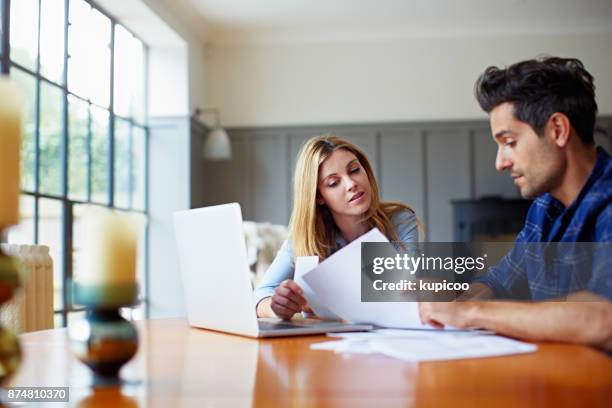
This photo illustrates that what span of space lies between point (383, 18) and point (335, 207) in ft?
15.2

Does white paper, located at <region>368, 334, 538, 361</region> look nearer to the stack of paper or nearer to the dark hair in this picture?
the stack of paper

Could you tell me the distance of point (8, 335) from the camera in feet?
2.40

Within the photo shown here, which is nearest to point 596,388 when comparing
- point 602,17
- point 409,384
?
point 409,384

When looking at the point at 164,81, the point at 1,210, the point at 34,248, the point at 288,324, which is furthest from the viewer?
the point at 164,81

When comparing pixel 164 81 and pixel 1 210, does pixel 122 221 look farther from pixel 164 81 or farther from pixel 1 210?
pixel 164 81

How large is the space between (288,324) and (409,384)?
743 mm

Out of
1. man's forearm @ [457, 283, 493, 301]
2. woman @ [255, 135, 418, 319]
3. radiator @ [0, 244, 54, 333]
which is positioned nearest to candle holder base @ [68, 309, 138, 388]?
man's forearm @ [457, 283, 493, 301]

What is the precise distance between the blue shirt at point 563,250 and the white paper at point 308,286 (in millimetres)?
504

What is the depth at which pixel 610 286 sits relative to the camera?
1.47 m

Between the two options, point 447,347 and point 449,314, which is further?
point 449,314

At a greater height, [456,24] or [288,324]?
[456,24]

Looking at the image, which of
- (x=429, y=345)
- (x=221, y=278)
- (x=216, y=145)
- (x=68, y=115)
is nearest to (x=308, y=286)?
(x=221, y=278)

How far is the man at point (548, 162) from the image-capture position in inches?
67.7

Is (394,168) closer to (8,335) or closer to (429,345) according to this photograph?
(429,345)
